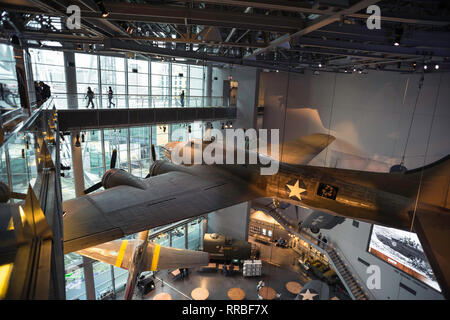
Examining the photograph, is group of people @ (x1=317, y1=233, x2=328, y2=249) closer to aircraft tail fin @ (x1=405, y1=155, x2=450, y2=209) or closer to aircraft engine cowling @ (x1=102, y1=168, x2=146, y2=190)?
aircraft tail fin @ (x1=405, y1=155, x2=450, y2=209)

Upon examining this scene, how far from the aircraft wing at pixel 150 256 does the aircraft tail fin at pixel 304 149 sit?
5.91 m

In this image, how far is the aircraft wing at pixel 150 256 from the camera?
10828 mm

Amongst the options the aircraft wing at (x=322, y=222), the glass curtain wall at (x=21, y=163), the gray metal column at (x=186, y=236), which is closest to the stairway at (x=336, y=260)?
the aircraft wing at (x=322, y=222)

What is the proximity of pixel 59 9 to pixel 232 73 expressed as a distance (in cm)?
1361

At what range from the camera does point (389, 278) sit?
13.0 metres

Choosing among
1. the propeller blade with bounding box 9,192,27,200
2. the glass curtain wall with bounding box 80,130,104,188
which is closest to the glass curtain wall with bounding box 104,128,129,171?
the glass curtain wall with bounding box 80,130,104,188

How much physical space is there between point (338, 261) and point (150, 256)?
11027mm

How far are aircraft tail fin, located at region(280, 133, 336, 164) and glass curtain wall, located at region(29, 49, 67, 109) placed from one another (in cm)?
1096

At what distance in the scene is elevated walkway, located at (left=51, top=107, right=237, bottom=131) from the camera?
32.3ft

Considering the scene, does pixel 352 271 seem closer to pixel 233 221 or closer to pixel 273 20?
pixel 233 221

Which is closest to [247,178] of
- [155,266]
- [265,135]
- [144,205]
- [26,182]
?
[144,205]

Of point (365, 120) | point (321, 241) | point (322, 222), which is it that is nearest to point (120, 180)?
point (322, 222)

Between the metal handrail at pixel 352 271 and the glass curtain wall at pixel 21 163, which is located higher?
the glass curtain wall at pixel 21 163

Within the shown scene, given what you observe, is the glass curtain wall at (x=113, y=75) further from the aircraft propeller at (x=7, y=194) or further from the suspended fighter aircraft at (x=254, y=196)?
the aircraft propeller at (x=7, y=194)
